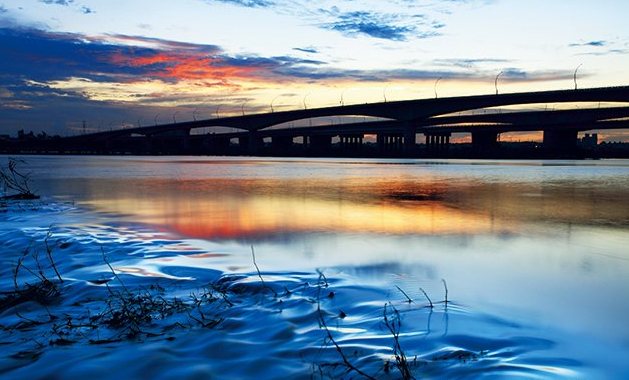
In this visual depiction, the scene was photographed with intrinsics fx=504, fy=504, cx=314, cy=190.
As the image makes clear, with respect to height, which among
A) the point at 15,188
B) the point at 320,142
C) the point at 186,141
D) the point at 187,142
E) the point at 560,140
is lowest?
the point at 15,188

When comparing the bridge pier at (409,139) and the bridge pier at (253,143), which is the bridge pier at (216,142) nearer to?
the bridge pier at (253,143)

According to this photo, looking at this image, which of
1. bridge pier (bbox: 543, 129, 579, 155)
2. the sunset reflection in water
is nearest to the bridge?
bridge pier (bbox: 543, 129, 579, 155)

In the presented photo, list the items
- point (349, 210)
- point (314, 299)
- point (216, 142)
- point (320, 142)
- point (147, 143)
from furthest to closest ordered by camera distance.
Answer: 1. point (216, 142)
2. point (147, 143)
3. point (320, 142)
4. point (349, 210)
5. point (314, 299)

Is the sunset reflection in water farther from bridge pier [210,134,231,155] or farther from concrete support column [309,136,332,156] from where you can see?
bridge pier [210,134,231,155]

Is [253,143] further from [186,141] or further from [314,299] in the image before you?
[314,299]

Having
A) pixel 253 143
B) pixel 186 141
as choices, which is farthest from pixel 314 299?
pixel 186 141

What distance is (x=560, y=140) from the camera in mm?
90188

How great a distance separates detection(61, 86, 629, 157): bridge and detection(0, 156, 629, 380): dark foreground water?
7009 centimetres

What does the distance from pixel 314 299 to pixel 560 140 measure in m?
96.2

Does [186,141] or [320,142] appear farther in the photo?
[320,142]

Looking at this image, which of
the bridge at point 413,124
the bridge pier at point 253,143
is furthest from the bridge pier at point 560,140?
the bridge pier at point 253,143

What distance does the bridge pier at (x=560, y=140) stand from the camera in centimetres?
8844

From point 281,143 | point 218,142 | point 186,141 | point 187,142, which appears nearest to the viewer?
point 186,141

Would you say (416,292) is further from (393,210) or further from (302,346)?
(393,210)
